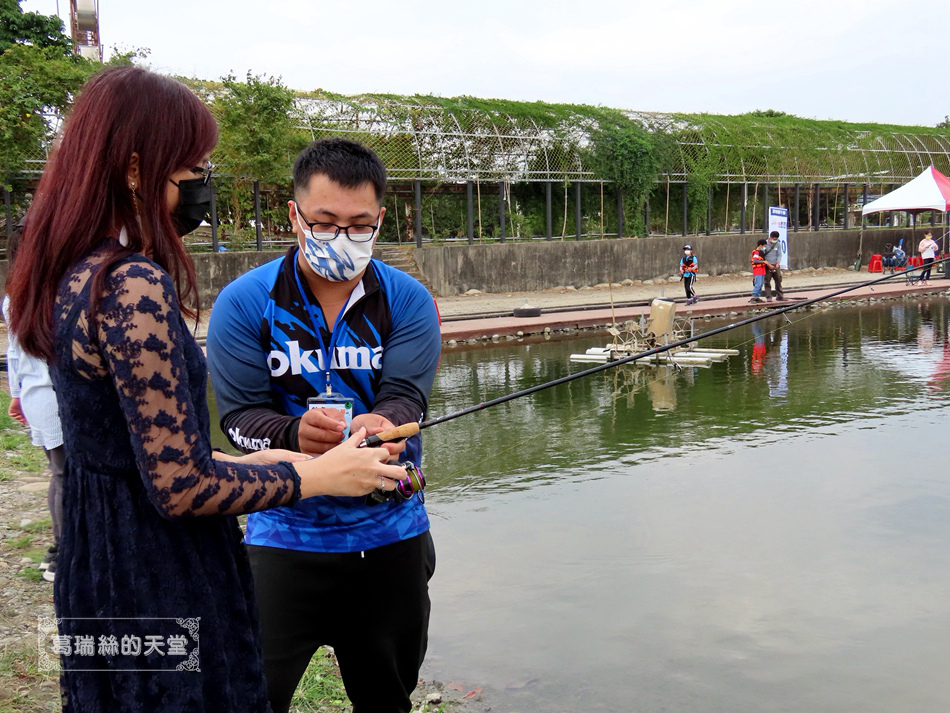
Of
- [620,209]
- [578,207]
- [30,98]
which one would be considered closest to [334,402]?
[30,98]

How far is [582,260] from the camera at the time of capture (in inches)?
938

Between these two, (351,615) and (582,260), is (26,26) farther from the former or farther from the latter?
(351,615)

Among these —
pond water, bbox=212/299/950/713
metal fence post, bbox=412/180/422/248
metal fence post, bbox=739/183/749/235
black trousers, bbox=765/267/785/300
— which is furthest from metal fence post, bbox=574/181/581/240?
pond water, bbox=212/299/950/713

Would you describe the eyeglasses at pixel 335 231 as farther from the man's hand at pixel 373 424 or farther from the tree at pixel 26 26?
the tree at pixel 26 26

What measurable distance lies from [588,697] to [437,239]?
63.3 feet

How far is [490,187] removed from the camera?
23.7 metres

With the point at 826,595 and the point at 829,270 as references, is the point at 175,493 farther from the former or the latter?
the point at 829,270

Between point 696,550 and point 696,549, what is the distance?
0.02 meters

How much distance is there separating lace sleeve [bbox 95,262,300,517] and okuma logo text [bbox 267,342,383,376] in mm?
639

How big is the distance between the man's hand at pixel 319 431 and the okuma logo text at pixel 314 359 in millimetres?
187

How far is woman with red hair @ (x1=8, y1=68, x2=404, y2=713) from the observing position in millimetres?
1600

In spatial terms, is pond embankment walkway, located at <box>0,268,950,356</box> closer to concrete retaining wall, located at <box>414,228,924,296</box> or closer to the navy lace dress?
concrete retaining wall, located at <box>414,228,924,296</box>

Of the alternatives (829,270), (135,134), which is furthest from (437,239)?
(135,134)

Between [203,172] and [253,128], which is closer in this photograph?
[203,172]
